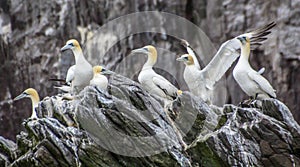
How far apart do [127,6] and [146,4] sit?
812 millimetres

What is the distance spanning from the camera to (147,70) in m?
14.5

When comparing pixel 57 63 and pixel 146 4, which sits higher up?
pixel 146 4

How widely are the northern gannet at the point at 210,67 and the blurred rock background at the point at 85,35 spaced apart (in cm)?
852

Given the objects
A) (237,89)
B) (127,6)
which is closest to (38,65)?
(127,6)

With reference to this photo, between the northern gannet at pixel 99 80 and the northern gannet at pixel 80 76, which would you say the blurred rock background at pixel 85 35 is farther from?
the northern gannet at pixel 80 76

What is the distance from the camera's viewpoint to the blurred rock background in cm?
2408

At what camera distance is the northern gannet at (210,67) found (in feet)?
49.0

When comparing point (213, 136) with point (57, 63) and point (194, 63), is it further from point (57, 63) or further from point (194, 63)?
point (57, 63)

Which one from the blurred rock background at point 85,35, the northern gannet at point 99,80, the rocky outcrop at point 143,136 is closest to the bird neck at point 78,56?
the northern gannet at point 99,80

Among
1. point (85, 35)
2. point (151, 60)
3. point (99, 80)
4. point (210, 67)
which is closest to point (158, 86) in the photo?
point (151, 60)

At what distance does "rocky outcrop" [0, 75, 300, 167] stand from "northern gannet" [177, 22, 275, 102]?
8.26ft

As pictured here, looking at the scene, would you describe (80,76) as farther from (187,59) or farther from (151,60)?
(187,59)

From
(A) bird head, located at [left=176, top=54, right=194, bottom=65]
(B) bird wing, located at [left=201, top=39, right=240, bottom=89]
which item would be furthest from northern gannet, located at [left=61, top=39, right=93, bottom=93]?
(B) bird wing, located at [left=201, top=39, right=240, bottom=89]

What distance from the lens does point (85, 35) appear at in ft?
88.4
